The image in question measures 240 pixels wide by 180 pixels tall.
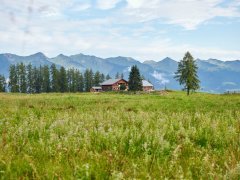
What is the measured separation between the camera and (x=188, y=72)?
10081 cm

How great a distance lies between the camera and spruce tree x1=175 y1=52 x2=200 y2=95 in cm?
10050

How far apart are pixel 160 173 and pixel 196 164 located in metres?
0.91

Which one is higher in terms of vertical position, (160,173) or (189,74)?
(189,74)

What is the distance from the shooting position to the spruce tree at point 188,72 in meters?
100

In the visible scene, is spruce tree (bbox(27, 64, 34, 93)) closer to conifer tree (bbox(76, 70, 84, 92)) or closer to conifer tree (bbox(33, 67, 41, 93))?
conifer tree (bbox(33, 67, 41, 93))

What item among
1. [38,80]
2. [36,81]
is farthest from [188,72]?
[36,81]

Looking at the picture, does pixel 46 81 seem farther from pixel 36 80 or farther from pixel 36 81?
pixel 36 80

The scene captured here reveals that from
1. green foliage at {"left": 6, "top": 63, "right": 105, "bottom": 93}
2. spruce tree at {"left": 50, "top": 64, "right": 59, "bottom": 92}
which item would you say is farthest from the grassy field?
green foliage at {"left": 6, "top": 63, "right": 105, "bottom": 93}

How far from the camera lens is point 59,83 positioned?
173 metres

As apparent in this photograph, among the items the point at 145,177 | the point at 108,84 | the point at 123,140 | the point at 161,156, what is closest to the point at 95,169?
the point at 145,177

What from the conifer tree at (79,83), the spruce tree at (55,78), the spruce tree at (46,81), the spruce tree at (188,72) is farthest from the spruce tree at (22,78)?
the spruce tree at (188,72)

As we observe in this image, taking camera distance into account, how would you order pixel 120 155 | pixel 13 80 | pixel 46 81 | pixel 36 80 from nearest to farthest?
pixel 120 155 < pixel 13 80 < pixel 46 81 < pixel 36 80

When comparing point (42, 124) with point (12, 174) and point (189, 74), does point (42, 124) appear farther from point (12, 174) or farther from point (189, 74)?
point (189, 74)

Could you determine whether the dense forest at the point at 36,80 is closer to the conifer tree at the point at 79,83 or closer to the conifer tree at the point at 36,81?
the conifer tree at the point at 36,81
